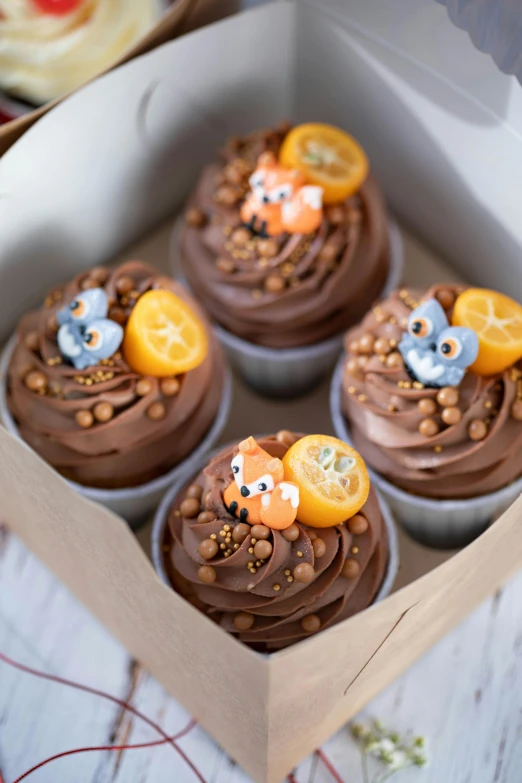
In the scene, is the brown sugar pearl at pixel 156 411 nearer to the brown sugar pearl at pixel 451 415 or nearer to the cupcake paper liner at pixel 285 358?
the cupcake paper liner at pixel 285 358

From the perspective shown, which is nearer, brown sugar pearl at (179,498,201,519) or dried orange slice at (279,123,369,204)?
brown sugar pearl at (179,498,201,519)

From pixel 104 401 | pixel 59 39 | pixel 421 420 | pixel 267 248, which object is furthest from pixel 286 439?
pixel 59 39

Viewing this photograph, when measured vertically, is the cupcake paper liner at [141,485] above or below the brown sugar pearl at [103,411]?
below

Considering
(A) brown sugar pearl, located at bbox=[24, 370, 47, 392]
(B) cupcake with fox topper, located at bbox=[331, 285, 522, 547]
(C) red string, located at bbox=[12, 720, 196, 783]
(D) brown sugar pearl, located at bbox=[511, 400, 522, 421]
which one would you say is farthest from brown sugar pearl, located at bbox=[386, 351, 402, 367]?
(C) red string, located at bbox=[12, 720, 196, 783]

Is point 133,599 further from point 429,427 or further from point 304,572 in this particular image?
point 429,427

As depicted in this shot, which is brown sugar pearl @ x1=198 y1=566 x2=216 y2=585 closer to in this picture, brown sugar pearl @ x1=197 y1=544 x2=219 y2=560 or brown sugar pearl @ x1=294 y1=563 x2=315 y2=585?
brown sugar pearl @ x1=197 y1=544 x2=219 y2=560

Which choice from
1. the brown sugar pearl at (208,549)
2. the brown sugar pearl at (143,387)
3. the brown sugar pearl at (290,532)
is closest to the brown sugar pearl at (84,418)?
the brown sugar pearl at (143,387)

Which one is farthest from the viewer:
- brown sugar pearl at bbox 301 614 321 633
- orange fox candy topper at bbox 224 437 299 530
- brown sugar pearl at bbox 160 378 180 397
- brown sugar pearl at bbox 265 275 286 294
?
brown sugar pearl at bbox 265 275 286 294
